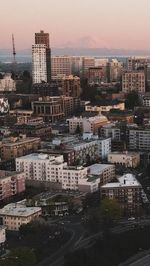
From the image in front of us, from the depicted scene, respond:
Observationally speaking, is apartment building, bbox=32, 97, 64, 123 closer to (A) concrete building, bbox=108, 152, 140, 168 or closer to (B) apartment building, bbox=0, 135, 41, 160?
(B) apartment building, bbox=0, 135, 41, 160

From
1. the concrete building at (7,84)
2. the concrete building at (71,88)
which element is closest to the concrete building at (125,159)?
the concrete building at (71,88)

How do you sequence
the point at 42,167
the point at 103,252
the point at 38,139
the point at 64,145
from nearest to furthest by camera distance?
1. the point at 103,252
2. the point at 42,167
3. the point at 64,145
4. the point at 38,139

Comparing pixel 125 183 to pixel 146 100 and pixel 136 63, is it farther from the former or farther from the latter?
pixel 136 63

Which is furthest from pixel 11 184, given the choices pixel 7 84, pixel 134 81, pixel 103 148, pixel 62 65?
pixel 62 65

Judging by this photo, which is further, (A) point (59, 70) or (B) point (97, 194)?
(A) point (59, 70)

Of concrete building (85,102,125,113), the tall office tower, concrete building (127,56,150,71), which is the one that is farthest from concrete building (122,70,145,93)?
concrete building (127,56,150,71)

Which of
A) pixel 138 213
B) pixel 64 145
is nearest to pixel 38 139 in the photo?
pixel 64 145

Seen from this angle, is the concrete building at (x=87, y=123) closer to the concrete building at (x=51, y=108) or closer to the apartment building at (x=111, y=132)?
the apartment building at (x=111, y=132)

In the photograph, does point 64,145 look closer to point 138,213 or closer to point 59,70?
point 138,213
